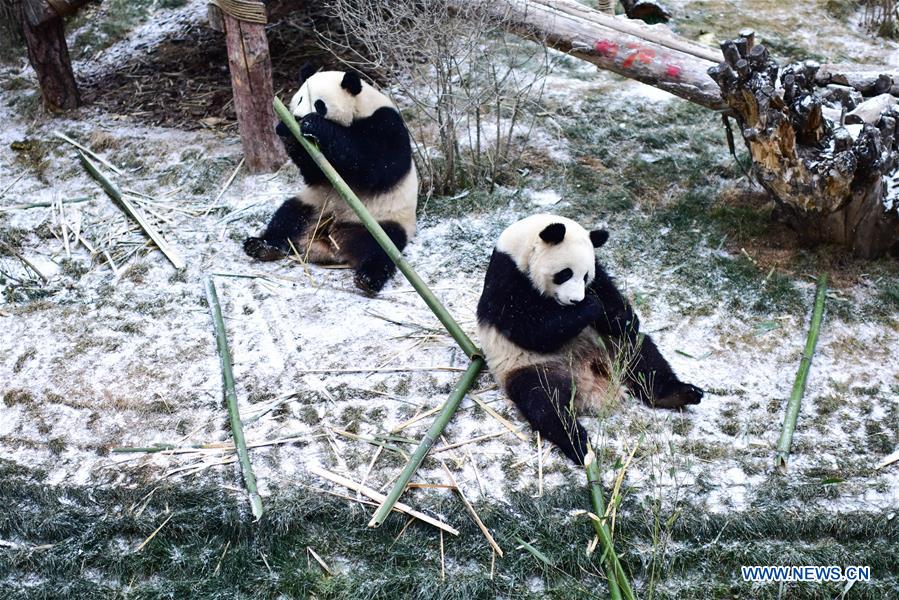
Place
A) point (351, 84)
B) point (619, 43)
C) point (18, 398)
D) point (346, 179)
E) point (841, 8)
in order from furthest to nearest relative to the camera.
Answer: point (841, 8)
point (619, 43)
point (346, 179)
point (351, 84)
point (18, 398)

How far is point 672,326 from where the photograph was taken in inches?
188

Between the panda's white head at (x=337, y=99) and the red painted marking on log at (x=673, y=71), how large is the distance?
192 centimetres

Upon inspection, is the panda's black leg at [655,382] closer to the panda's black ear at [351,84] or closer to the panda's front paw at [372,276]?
the panda's front paw at [372,276]

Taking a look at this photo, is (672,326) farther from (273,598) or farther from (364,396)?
(273,598)

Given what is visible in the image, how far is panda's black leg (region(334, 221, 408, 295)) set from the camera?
5105mm

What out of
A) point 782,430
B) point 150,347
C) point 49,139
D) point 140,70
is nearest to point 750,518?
point 782,430

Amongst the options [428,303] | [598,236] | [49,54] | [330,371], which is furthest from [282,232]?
[49,54]

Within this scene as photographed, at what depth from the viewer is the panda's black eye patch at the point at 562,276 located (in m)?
3.97

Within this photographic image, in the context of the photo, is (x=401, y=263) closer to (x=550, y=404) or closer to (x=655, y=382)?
(x=550, y=404)

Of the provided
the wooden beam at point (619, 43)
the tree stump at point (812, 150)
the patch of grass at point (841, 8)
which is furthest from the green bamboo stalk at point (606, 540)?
the patch of grass at point (841, 8)

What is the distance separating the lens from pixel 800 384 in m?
4.22

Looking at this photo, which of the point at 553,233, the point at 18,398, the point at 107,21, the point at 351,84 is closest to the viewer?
the point at 553,233

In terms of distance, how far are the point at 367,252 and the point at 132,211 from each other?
1.68 m

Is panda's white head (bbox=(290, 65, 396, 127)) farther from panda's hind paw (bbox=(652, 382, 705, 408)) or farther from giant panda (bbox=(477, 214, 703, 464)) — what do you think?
panda's hind paw (bbox=(652, 382, 705, 408))
